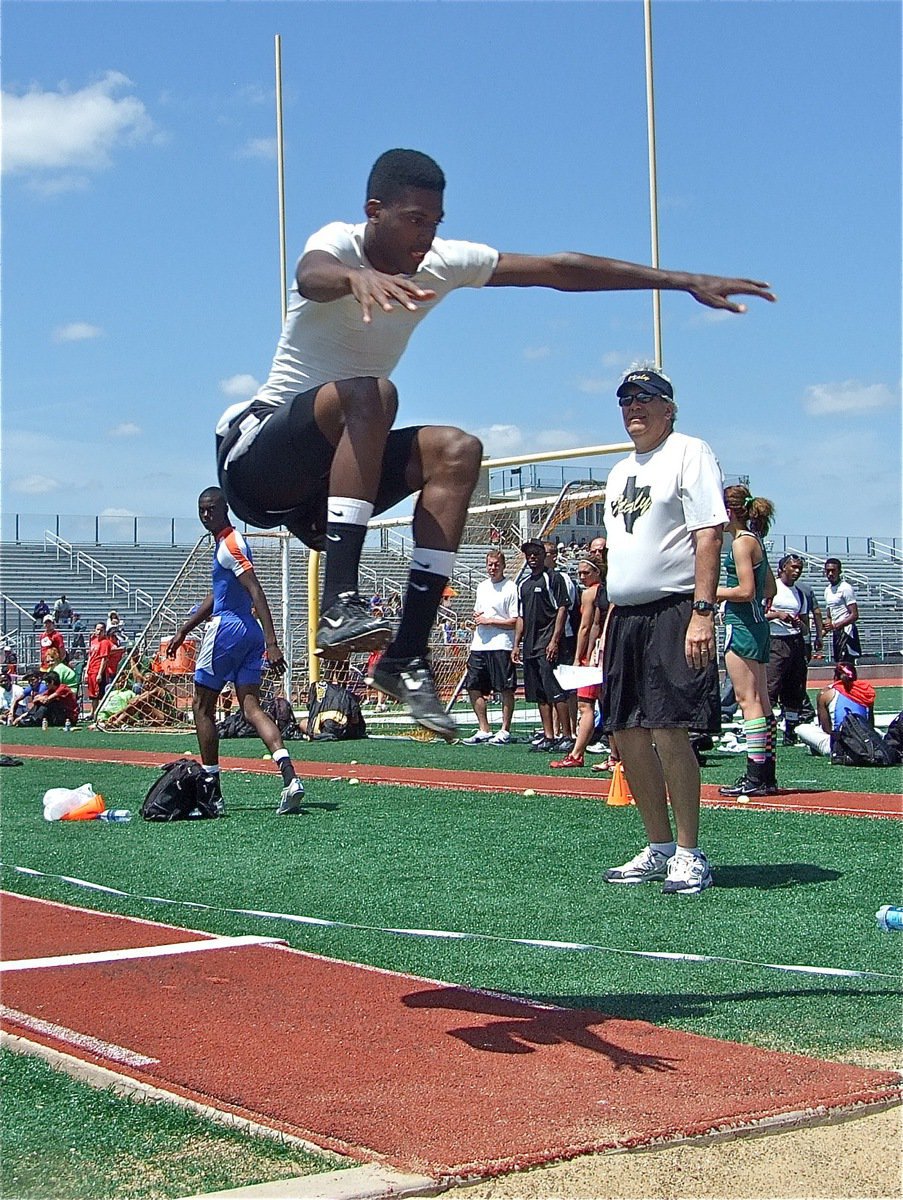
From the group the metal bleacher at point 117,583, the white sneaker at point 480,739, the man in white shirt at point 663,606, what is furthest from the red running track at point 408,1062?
the metal bleacher at point 117,583

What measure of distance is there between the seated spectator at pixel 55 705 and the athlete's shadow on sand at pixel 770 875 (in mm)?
16205

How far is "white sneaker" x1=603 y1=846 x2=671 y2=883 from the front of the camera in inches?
259

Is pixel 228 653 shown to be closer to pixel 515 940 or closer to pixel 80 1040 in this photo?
pixel 515 940

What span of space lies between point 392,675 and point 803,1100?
168cm

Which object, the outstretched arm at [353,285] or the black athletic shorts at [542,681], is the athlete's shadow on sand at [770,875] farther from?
the black athletic shorts at [542,681]

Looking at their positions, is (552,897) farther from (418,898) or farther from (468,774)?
(468,774)

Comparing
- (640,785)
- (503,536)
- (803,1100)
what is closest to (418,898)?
(640,785)

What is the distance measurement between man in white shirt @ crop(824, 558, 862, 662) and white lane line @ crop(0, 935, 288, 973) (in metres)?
9.51

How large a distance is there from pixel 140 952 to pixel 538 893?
197 cm

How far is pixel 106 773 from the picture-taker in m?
13.1

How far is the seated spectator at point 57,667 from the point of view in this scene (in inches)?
851

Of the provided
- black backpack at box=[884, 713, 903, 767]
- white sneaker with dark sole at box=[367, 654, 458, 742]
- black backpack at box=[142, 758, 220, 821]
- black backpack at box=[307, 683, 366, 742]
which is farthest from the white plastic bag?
black backpack at box=[307, 683, 366, 742]

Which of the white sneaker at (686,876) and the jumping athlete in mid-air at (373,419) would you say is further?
the white sneaker at (686,876)

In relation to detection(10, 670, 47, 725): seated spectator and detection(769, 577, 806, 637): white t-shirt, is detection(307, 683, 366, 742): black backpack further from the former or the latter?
detection(10, 670, 47, 725): seated spectator
